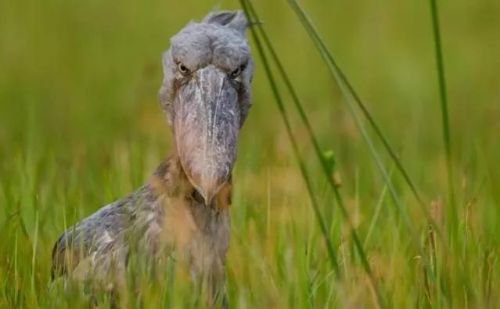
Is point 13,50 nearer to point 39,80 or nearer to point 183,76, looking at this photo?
point 39,80

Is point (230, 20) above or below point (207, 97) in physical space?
above

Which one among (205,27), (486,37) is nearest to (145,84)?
(486,37)

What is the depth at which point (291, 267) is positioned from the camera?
194 inches

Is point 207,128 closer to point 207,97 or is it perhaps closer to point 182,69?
point 207,97

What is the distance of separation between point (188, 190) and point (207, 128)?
28 cm

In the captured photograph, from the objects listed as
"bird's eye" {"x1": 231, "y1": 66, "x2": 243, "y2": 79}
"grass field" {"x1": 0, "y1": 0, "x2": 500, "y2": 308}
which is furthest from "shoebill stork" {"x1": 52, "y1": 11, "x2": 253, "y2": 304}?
"grass field" {"x1": 0, "y1": 0, "x2": 500, "y2": 308}

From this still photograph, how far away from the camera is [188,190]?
485 cm

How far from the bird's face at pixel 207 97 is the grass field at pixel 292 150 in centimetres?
30

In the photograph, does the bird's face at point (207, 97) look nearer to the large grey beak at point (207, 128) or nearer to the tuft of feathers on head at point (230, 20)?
the large grey beak at point (207, 128)

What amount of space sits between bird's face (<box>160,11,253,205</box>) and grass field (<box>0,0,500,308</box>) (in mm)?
303

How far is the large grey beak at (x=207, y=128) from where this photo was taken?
4.52 metres

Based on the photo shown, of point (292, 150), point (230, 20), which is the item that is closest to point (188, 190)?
point (230, 20)

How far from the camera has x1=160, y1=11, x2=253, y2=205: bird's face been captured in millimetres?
4559

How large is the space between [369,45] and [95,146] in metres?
3.08
